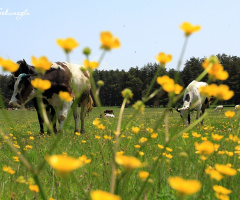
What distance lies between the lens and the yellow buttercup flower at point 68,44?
3.00ft

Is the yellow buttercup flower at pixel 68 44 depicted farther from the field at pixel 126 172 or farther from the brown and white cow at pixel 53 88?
the brown and white cow at pixel 53 88

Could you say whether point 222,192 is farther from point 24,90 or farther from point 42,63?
point 24,90

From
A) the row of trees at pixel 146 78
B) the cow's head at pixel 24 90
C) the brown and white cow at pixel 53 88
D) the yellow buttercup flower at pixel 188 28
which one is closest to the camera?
the yellow buttercup flower at pixel 188 28

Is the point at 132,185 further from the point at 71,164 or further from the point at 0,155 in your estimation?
the point at 0,155

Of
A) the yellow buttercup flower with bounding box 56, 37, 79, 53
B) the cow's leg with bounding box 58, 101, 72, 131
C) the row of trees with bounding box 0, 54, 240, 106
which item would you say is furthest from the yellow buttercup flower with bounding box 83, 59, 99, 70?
the row of trees with bounding box 0, 54, 240, 106

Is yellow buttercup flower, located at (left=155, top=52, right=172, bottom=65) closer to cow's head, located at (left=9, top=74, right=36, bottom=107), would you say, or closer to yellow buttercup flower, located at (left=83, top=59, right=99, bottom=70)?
yellow buttercup flower, located at (left=83, top=59, right=99, bottom=70)

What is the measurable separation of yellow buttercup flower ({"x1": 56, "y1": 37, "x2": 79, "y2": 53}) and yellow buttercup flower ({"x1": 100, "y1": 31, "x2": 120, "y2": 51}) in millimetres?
93

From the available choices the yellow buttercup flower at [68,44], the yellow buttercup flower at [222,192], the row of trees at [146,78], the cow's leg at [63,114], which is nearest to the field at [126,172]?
the yellow buttercup flower at [222,192]

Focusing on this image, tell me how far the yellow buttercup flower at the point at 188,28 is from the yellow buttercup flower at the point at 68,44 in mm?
417

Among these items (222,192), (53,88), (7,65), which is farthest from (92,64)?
(53,88)

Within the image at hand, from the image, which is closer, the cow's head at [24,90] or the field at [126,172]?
the field at [126,172]

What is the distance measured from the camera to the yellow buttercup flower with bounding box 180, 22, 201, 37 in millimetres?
1009

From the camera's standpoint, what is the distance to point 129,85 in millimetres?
70062

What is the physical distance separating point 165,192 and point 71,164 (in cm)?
189
